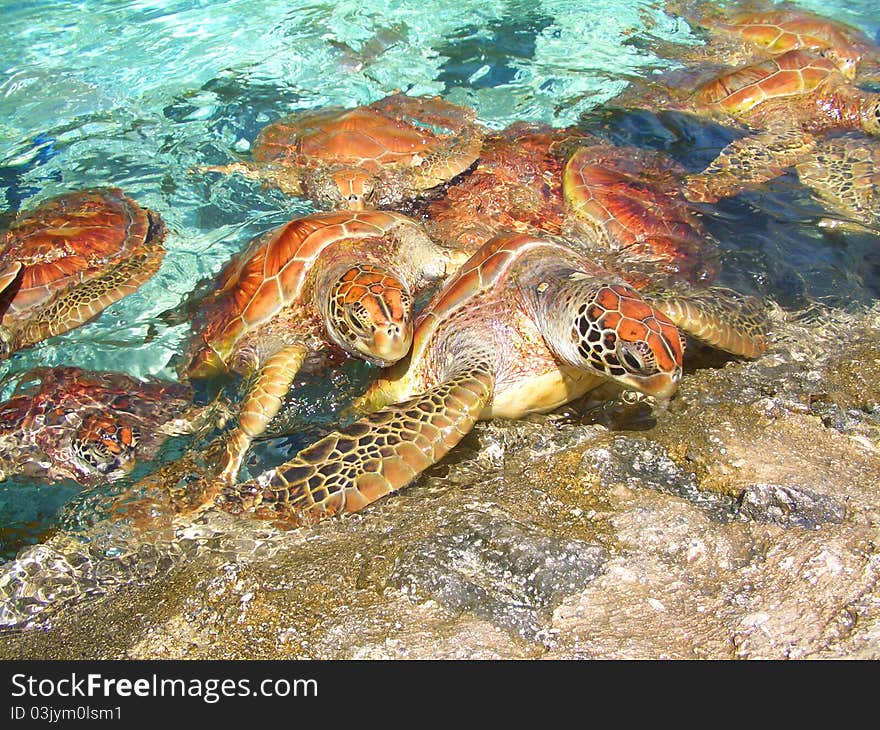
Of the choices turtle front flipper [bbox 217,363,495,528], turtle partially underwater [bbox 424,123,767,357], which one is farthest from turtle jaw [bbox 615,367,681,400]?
turtle partially underwater [bbox 424,123,767,357]

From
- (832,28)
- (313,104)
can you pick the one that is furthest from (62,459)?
(832,28)

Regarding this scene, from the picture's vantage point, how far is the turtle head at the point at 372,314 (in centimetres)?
353

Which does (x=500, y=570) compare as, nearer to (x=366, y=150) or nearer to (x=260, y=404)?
(x=260, y=404)

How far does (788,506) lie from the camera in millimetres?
2549

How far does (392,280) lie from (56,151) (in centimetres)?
422

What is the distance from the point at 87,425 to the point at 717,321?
10.5 ft

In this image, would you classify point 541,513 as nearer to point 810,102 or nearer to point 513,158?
point 513,158

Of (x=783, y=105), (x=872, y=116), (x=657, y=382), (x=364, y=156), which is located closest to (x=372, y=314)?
(x=657, y=382)

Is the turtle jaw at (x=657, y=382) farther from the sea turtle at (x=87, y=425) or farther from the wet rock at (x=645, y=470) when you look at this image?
the sea turtle at (x=87, y=425)

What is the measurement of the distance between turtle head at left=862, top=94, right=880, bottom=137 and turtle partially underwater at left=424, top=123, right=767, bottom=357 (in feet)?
6.20

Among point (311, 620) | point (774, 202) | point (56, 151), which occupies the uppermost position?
point (56, 151)

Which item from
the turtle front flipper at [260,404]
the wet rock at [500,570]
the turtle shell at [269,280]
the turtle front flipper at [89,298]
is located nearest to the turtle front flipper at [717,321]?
the wet rock at [500,570]

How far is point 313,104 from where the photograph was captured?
6.89 metres

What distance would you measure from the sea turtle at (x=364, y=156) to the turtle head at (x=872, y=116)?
11.0ft
